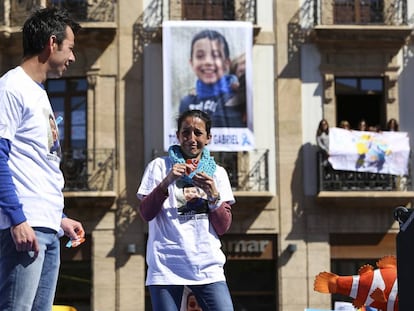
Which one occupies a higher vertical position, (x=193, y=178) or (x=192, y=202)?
(x=193, y=178)

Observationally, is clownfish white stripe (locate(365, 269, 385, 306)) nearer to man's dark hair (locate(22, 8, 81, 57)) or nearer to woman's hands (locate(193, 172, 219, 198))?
woman's hands (locate(193, 172, 219, 198))

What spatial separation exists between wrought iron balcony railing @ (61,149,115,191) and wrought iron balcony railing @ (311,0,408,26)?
17.5 feet

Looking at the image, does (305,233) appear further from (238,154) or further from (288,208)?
(238,154)

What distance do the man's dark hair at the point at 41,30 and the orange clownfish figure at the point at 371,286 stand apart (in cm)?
592

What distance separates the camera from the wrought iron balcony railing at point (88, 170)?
2084 cm

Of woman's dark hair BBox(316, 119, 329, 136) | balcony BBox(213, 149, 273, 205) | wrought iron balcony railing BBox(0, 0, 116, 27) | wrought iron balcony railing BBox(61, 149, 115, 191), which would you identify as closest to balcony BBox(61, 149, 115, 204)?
wrought iron balcony railing BBox(61, 149, 115, 191)

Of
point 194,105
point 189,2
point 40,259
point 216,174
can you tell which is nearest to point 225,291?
point 216,174

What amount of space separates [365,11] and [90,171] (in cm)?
664

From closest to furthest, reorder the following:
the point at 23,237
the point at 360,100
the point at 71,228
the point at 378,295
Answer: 1. the point at 23,237
2. the point at 71,228
3. the point at 378,295
4. the point at 360,100

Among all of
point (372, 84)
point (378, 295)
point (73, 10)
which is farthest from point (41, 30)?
point (372, 84)

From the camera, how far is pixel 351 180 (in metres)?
21.2

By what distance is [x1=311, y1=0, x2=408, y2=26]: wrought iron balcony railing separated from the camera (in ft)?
71.6

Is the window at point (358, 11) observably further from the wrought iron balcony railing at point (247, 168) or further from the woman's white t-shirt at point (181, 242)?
the woman's white t-shirt at point (181, 242)

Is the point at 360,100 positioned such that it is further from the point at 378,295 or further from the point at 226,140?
the point at 378,295
